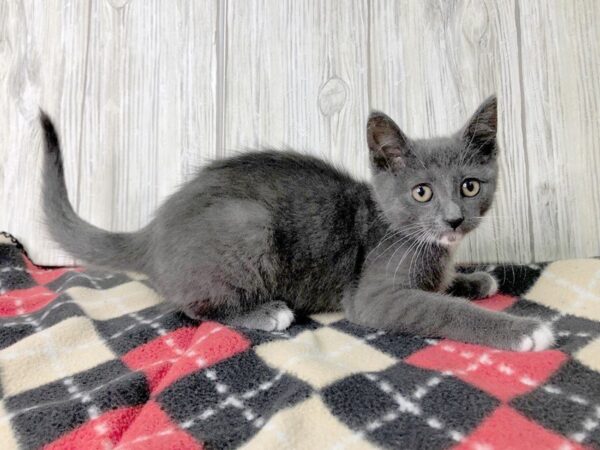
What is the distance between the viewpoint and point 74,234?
4.27 ft

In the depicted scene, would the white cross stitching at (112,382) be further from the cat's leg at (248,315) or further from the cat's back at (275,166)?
the cat's back at (275,166)

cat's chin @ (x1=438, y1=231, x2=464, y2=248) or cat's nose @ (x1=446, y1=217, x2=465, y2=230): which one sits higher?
cat's nose @ (x1=446, y1=217, x2=465, y2=230)

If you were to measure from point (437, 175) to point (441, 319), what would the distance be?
0.35m

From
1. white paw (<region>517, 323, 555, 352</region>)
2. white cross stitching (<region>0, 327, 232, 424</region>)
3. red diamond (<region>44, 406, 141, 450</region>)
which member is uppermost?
white paw (<region>517, 323, 555, 352</region>)

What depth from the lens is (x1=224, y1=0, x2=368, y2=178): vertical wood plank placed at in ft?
5.40

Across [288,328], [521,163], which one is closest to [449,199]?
[288,328]

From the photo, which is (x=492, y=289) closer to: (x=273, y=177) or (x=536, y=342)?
(x=536, y=342)

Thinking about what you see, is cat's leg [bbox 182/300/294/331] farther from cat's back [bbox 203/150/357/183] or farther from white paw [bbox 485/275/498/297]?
white paw [bbox 485/275/498/297]

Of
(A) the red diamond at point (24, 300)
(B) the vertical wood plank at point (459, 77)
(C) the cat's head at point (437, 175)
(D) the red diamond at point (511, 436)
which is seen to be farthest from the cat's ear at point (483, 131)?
(A) the red diamond at point (24, 300)

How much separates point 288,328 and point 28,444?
593 mm

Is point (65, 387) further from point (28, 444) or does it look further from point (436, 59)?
point (436, 59)

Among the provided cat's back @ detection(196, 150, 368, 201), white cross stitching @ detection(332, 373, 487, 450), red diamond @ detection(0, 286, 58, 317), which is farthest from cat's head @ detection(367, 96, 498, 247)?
red diamond @ detection(0, 286, 58, 317)

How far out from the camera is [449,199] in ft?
3.60

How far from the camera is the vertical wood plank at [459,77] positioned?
1573mm
